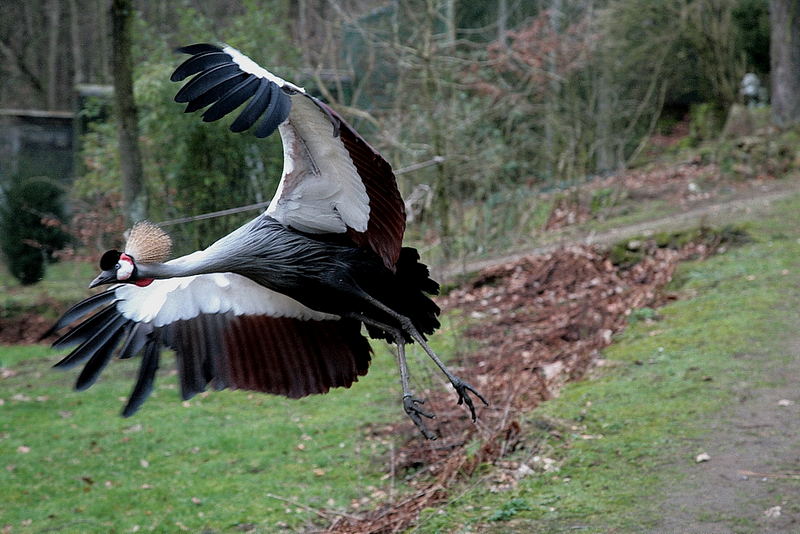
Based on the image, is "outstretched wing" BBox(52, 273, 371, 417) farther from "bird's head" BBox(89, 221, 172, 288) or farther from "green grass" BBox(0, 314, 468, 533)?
"green grass" BBox(0, 314, 468, 533)

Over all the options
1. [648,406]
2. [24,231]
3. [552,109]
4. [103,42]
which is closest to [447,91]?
[552,109]

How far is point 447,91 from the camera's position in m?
14.0

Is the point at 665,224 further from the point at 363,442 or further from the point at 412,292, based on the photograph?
the point at 412,292

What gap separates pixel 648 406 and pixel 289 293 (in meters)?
3.23

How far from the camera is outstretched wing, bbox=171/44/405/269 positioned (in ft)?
11.5

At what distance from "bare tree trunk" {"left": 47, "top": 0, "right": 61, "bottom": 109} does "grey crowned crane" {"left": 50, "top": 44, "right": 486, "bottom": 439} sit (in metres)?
21.1

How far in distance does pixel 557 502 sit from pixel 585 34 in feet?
40.8

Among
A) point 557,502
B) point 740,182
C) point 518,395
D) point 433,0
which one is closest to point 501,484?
point 557,502

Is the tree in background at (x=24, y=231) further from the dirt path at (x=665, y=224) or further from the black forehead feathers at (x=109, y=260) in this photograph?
the black forehead feathers at (x=109, y=260)

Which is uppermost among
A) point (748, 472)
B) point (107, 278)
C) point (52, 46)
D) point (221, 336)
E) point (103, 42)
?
point (52, 46)

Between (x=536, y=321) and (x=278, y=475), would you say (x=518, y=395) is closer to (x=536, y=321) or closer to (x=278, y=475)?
(x=278, y=475)

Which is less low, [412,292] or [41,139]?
[41,139]

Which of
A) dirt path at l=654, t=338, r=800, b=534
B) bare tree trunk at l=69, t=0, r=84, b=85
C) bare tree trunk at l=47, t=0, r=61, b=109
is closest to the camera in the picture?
dirt path at l=654, t=338, r=800, b=534

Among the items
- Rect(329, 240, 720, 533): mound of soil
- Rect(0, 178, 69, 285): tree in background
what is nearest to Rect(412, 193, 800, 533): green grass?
Rect(329, 240, 720, 533): mound of soil
